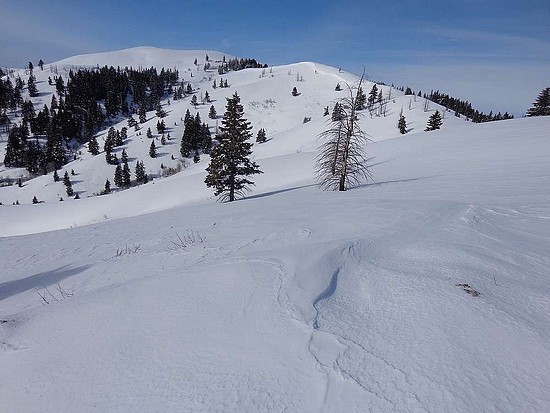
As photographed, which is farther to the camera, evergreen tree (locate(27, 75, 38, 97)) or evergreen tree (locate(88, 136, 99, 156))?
evergreen tree (locate(27, 75, 38, 97))

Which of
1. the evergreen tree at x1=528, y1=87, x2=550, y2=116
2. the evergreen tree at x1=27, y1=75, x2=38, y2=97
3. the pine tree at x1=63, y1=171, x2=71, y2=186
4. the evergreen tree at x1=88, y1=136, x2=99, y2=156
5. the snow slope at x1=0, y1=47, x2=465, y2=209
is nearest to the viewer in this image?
the evergreen tree at x1=528, y1=87, x2=550, y2=116

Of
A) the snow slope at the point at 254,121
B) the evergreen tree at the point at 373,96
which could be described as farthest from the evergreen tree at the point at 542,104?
the evergreen tree at the point at 373,96

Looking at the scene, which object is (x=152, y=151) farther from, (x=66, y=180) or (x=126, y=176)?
(x=66, y=180)

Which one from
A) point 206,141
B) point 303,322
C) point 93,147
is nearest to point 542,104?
point 303,322

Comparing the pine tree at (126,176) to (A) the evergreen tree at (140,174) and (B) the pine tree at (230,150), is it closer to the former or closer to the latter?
(A) the evergreen tree at (140,174)

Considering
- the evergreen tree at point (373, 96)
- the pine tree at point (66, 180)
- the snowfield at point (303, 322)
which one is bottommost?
the pine tree at point (66, 180)

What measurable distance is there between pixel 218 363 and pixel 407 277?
2.64m

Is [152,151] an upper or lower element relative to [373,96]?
lower


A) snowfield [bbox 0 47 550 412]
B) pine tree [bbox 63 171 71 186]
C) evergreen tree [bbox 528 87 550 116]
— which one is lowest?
pine tree [bbox 63 171 71 186]

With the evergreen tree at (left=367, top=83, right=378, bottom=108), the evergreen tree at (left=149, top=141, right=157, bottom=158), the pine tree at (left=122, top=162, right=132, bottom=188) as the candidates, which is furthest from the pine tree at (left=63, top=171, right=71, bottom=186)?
the evergreen tree at (left=367, top=83, right=378, bottom=108)

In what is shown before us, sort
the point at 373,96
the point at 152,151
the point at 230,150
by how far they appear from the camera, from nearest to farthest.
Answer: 1. the point at 230,150
2. the point at 152,151
3. the point at 373,96

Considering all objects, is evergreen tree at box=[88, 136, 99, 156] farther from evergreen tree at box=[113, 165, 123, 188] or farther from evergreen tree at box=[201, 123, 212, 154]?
evergreen tree at box=[201, 123, 212, 154]

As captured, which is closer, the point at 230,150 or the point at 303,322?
the point at 303,322

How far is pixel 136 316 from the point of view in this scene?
3.54m
